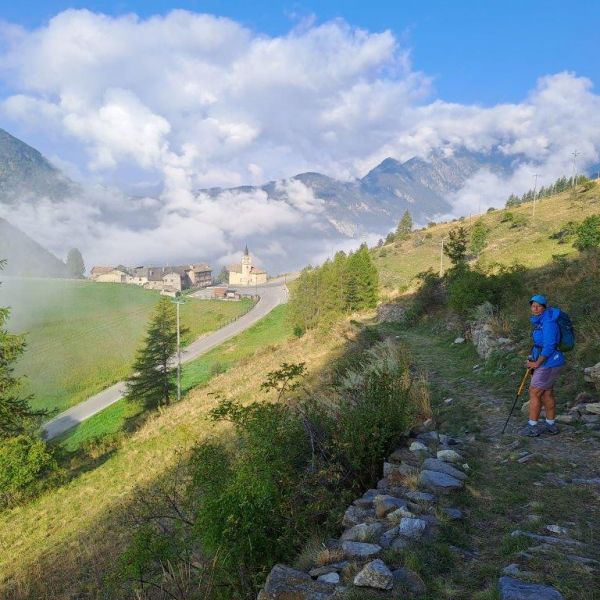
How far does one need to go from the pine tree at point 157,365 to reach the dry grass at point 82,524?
17002 millimetres

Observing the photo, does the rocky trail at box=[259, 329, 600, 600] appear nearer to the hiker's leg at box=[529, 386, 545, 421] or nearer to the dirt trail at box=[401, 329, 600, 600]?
the dirt trail at box=[401, 329, 600, 600]

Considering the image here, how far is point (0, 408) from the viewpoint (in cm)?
1714

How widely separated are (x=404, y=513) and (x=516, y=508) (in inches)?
52.9

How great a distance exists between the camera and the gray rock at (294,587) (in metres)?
3.60

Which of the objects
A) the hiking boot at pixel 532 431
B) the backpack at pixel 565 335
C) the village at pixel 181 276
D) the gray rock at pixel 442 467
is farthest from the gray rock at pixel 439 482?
the village at pixel 181 276

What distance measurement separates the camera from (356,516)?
482cm

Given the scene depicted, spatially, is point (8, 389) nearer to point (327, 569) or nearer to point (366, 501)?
point (366, 501)

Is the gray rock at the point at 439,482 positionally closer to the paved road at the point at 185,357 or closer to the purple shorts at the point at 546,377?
the purple shorts at the point at 546,377

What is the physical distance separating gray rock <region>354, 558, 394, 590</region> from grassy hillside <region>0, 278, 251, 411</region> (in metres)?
52.2

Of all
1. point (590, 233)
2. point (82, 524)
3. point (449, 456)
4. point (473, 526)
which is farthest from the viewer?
point (590, 233)

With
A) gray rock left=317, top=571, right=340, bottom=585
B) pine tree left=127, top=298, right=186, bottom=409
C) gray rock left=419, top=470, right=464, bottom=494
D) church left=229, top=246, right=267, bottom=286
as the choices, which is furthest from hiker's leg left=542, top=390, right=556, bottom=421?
church left=229, top=246, right=267, bottom=286

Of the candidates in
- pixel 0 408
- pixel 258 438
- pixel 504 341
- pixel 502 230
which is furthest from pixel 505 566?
pixel 502 230

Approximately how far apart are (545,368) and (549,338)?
48 centimetres

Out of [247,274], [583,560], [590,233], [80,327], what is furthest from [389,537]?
[247,274]
